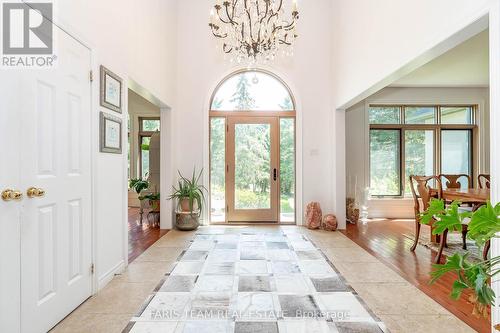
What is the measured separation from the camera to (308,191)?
567 centimetres

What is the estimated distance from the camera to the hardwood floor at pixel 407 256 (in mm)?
2395

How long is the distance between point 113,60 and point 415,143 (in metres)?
6.55

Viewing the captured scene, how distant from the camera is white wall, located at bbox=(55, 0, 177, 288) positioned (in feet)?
8.45

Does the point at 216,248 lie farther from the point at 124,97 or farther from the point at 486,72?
the point at 486,72

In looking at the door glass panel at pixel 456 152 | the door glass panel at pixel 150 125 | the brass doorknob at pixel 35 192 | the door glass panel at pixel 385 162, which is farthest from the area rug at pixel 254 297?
the door glass panel at pixel 150 125

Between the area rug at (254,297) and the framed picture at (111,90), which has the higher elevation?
the framed picture at (111,90)

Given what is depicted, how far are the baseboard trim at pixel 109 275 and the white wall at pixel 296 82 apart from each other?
264cm

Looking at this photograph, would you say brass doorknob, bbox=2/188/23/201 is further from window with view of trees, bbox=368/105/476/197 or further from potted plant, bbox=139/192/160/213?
window with view of trees, bbox=368/105/476/197

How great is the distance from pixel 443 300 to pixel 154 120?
→ 7.96 meters

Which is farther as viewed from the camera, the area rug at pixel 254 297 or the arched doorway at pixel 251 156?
the arched doorway at pixel 251 156

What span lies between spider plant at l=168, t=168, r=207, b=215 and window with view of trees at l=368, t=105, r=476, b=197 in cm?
392

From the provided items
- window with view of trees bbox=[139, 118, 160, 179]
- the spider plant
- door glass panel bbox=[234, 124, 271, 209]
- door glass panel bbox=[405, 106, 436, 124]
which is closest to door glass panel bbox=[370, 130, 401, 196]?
door glass panel bbox=[405, 106, 436, 124]

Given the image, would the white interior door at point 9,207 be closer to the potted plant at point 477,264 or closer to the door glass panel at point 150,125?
the potted plant at point 477,264

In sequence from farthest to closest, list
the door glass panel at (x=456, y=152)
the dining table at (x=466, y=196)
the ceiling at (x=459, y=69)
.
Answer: the door glass panel at (x=456, y=152), the ceiling at (x=459, y=69), the dining table at (x=466, y=196)
